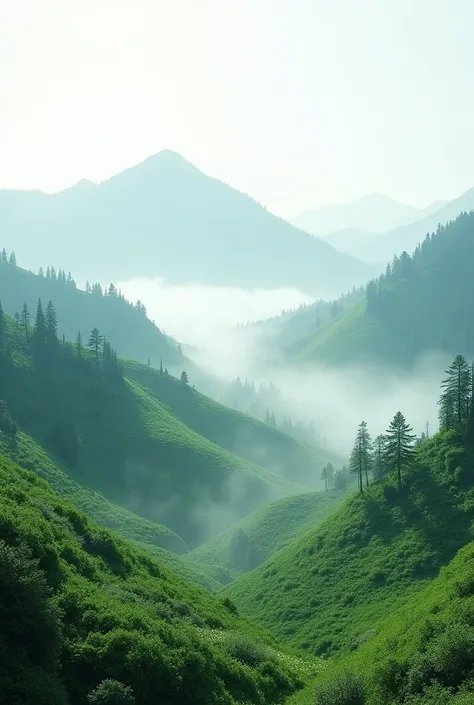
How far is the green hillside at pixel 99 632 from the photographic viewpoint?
2320 cm

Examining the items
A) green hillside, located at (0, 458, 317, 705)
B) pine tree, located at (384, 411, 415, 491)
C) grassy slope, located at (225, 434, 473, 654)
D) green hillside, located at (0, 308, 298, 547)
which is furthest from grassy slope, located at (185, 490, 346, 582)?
green hillside, located at (0, 458, 317, 705)

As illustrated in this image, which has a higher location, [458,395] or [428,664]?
[458,395]

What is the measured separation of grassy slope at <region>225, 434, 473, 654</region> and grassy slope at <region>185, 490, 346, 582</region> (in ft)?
178

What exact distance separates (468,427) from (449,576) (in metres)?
40.8

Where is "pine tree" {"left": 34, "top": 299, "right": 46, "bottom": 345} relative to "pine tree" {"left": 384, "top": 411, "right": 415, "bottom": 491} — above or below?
above

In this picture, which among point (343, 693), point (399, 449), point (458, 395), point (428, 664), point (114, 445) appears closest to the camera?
point (428, 664)

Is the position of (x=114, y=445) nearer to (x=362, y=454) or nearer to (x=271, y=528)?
(x=271, y=528)

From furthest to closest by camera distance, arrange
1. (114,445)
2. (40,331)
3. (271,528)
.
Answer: (40,331) → (114,445) → (271,528)

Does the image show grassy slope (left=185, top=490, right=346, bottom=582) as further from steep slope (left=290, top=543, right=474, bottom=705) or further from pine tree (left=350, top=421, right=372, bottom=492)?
steep slope (left=290, top=543, right=474, bottom=705)

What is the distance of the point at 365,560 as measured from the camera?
2790 inches

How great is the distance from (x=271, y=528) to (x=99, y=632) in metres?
132

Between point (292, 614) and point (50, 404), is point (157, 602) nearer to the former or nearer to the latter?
point (292, 614)

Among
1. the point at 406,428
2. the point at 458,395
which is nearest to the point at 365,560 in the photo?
the point at 406,428

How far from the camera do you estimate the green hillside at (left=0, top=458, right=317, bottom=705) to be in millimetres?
23203
